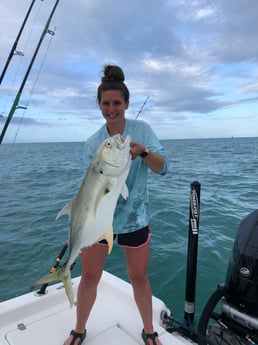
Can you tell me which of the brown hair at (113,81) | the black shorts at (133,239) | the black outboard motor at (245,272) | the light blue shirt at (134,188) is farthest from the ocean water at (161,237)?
the black outboard motor at (245,272)

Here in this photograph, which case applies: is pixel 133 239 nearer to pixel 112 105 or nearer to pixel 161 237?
pixel 112 105

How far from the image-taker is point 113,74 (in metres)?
2.44

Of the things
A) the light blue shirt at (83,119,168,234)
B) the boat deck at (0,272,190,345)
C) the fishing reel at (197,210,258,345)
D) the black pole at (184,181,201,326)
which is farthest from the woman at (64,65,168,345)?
the black pole at (184,181,201,326)

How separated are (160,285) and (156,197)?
679 centimetres

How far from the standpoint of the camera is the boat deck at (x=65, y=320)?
2895 millimetres

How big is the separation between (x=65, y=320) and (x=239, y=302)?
1816mm

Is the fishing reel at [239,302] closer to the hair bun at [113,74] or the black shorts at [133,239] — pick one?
the black shorts at [133,239]

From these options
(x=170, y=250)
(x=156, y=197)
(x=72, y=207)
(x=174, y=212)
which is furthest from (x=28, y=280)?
(x=156, y=197)

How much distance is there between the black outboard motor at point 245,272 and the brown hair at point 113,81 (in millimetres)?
1738

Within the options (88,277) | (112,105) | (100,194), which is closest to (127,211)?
(100,194)

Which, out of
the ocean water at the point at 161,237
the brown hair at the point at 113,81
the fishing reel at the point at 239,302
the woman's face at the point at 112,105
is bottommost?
the ocean water at the point at 161,237

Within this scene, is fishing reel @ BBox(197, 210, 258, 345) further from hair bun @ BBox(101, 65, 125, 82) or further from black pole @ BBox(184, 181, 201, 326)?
hair bun @ BBox(101, 65, 125, 82)

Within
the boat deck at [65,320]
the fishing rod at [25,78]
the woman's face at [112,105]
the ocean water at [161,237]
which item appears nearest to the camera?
the woman's face at [112,105]

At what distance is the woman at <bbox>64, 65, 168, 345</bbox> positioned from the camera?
243 cm
